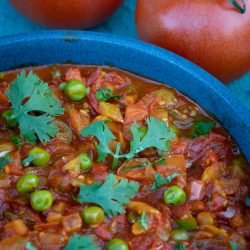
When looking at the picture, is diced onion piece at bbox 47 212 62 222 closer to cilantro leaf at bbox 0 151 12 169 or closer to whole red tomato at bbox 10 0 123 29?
cilantro leaf at bbox 0 151 12 169

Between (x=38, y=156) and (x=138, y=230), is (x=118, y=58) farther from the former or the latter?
(x=138, y=230)

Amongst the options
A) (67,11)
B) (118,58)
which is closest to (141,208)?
(118,58)

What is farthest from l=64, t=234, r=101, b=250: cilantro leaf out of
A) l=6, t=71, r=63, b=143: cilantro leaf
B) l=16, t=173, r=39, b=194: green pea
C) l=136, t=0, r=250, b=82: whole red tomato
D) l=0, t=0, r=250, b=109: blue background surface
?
l=0, t=0, r=250, b=109: blue background surface

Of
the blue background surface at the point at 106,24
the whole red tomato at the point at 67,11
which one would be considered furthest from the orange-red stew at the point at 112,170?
the blue background surface at the point at 106,24

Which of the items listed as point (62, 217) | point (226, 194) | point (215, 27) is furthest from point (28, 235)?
point (215, 27)

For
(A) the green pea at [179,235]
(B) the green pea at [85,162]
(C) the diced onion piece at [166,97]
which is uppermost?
(C) the diced onion piece at [166,97]

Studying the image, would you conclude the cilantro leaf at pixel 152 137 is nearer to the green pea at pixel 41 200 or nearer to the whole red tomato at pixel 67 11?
the green pea at pixel 41 200
